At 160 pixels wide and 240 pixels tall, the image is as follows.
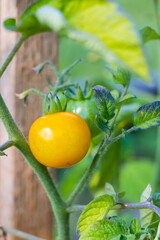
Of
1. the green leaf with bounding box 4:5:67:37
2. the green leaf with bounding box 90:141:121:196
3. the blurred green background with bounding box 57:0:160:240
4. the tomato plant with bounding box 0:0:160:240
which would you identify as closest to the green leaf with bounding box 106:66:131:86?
the tomato plant with bounding box 0:0:160:240

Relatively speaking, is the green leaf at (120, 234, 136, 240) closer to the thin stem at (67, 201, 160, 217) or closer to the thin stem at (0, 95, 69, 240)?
the thin stem at (67, 201, 160, 217)

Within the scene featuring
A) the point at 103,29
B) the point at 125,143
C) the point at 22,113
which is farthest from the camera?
the point at 125,143

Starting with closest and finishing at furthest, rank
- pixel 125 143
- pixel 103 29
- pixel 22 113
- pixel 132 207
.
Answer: pixel 103 29 < pixel 132 207 < pixel 22 113 < pixel 125 143

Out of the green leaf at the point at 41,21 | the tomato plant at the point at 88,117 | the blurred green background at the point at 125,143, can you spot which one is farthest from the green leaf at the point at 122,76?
the blurred green background at the point at 125,143

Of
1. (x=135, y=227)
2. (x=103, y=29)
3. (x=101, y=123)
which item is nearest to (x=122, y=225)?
Result: (x=135, y=227)

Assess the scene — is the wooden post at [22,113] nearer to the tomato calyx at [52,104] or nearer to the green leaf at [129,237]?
the tomato calyx at [52,104]

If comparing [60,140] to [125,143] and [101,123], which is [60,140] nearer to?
[101,123]

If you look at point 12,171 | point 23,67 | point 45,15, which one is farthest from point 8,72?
point 45,15
